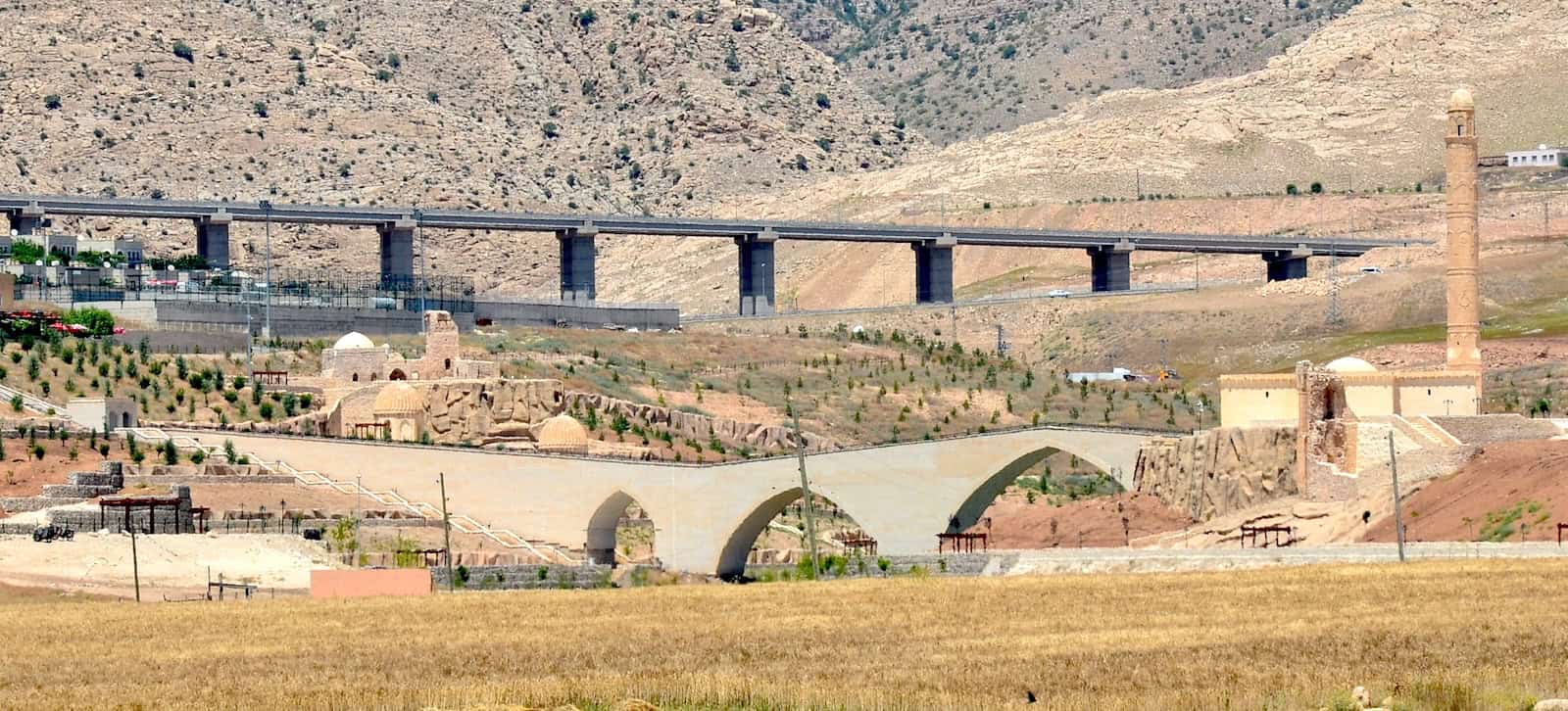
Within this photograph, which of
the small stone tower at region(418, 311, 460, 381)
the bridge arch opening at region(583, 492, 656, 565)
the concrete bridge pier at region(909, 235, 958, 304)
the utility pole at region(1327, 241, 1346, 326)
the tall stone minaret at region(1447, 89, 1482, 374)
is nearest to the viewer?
the bridge arch opening at region(583, 492, 656, 565)

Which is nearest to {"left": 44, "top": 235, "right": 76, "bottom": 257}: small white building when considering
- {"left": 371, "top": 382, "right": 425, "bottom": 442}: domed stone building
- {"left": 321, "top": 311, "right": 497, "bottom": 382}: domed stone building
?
{"left": 321, "top": 311, "right": 497, "bottom": 382}: domed stone building

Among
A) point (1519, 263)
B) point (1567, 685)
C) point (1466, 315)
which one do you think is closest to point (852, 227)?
point (1519, 263)

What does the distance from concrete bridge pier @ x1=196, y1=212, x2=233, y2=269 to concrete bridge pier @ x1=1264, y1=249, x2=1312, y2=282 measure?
56.5 metres

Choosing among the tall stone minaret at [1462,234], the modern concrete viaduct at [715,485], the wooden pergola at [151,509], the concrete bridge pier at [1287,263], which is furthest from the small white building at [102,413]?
the concrete bridge pier at [1287,263]

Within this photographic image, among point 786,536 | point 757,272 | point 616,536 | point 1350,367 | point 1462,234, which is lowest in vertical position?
point 786,536

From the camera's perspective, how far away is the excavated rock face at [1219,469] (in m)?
93.8

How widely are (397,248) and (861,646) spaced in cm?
11583

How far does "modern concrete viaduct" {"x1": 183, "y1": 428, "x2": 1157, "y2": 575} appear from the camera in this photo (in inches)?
3745

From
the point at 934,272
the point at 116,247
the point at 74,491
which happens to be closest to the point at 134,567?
the point at 74,491

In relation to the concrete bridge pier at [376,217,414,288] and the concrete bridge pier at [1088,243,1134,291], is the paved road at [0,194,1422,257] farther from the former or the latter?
the concrete bridge pier at [1088,243,1134,291]

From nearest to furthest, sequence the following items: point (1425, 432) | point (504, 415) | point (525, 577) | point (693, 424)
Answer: point (525, 577)
point (1425, 432)
point (504, 415)
point (693, 424)

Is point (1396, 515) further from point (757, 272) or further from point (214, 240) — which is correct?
point (757, 272)

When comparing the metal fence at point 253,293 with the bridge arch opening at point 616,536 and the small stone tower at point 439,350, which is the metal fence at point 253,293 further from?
the bridge arch opening at point 616,536

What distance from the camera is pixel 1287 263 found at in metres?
180
